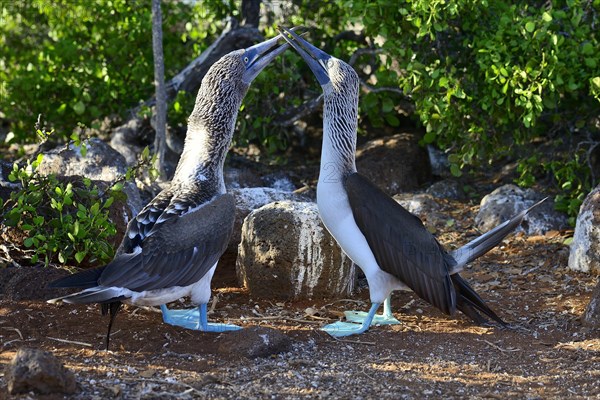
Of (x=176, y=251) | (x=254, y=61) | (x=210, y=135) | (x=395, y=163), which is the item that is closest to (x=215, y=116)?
(x=210, y=135)

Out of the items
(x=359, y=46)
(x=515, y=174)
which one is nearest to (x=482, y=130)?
(x=515, y=174)

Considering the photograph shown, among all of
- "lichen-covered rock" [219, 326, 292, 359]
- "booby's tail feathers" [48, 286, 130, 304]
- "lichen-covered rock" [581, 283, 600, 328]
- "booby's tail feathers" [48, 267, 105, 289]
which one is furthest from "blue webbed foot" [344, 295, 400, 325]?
"booby's tail feathers" [48, 267, 105, 289]

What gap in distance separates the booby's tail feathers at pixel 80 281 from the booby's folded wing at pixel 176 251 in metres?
0.05

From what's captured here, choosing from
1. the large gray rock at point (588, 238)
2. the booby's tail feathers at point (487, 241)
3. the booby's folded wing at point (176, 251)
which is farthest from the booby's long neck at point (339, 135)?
the large gray rock at point (588, 238)

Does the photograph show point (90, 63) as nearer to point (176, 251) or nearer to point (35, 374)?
point (176, 251)

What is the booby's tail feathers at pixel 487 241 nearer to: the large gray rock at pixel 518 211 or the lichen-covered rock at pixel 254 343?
the lichen-covered rock at pixel 254 343

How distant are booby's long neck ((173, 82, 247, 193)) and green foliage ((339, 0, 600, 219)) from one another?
6.97 feet

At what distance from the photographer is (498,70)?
764 cm

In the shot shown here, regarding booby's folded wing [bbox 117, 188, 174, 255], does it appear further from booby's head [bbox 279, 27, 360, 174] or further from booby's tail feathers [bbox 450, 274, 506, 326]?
booby's tail feathers [bbox 450, 274, 506, 326]

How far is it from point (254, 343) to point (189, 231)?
0.79 meters

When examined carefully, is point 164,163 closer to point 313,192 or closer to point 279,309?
point 313,192

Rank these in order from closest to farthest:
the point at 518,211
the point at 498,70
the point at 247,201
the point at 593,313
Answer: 1. the point at 593,313
2. the point at 247,201
3. the point at 498,70
4. the point at 518,211

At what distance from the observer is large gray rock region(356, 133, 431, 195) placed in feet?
30.5

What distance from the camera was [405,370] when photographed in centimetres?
528
